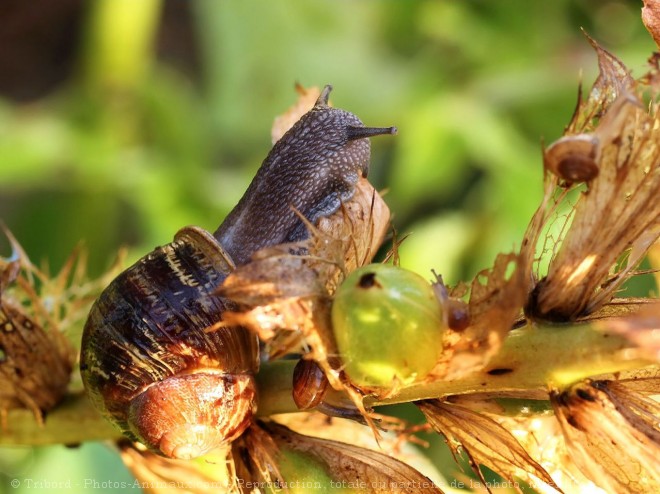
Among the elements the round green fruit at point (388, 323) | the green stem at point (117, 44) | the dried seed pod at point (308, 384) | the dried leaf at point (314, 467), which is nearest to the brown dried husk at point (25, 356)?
the dried leaf at point (314, 467)

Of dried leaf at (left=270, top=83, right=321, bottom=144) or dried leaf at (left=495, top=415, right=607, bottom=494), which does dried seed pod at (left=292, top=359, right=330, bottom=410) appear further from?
dried leaf at (left=270, top=83, right=321, bottom=144)

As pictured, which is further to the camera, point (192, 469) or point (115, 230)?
point (115, 230)

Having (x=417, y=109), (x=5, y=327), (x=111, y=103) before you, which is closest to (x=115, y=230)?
(x=111, y=103)

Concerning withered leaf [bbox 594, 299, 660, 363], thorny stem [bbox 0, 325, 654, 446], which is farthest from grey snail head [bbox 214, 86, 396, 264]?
withered leaf [bbox 594, 299, 660, 363]

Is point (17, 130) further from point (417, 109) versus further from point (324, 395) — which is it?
point (324, 395)

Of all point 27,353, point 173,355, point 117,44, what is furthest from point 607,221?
point 117,44

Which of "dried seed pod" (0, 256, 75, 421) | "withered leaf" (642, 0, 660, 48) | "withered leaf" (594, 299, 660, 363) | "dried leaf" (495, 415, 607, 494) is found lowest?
"dried seed pod" (0, 256, 75, 421)

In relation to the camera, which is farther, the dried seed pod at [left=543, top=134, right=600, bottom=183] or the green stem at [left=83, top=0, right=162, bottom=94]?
the green stem at [left=83, top=0, right=162, bottom=94]

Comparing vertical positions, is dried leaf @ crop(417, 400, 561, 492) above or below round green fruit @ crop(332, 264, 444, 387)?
below
